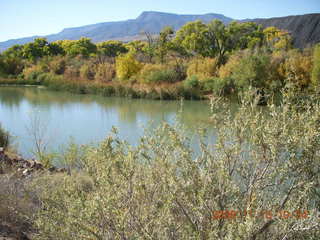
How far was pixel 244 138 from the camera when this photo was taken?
242 centimetres

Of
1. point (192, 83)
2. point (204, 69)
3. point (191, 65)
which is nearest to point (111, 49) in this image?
point (191, 65)

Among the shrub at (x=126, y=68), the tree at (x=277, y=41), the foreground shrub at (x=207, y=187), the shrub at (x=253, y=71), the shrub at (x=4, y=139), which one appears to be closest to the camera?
the foreground shrub at (x=207, y=187)

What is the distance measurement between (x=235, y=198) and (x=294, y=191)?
0.46 meters

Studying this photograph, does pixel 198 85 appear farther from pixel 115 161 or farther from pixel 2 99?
pixel 115 161

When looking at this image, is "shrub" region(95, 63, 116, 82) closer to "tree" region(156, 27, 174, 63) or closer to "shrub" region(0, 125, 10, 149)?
"tree" region(156, 27, 174, 63)

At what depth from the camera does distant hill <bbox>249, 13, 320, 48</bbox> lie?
47.1 m

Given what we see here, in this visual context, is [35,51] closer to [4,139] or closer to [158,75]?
[158,75]

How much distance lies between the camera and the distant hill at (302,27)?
47.1 meters

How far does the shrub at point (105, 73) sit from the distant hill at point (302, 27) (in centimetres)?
2946

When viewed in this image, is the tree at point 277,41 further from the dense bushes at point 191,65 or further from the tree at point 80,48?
the tree at point 80,48

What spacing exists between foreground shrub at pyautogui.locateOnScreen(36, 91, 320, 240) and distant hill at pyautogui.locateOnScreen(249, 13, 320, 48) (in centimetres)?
4609

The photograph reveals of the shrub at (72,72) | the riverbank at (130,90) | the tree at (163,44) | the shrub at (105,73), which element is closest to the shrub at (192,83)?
the riverbank at (130,90)

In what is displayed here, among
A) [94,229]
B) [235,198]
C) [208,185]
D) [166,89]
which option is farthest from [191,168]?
[166,89]

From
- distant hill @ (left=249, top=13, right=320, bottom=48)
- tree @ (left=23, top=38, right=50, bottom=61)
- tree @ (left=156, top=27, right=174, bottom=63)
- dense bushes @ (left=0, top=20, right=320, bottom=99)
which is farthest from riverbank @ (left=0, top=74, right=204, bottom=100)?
distant hill @ (left=249, top=13, right=320, bottom=48)
